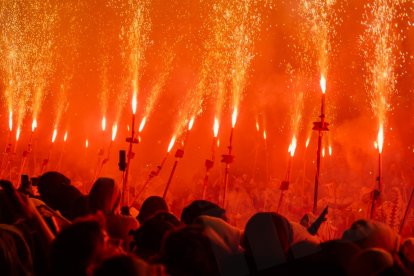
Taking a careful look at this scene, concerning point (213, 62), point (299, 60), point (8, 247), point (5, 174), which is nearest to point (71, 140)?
point (5, 174)

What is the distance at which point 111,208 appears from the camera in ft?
19.1

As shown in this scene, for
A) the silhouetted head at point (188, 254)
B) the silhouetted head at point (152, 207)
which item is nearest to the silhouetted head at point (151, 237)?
the silhouetted head at point (188, 254)

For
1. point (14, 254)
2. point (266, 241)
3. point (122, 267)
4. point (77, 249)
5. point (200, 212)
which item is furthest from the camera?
point (200, 212)

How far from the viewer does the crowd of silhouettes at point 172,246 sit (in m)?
3.81

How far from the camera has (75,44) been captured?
24.5 m

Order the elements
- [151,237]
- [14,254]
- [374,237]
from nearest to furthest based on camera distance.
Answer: [14,254] → [151,237] → [374,237]

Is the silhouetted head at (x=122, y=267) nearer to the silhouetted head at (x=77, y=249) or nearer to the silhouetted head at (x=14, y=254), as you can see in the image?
the silhouetted head at (x=77, y=249)

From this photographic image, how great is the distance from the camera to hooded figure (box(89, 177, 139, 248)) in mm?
5547

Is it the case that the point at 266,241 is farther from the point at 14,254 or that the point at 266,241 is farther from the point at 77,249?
the point at 14,254

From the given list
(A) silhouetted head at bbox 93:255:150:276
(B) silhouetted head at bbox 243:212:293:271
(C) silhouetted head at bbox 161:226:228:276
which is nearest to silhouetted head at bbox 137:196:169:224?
(B) silhouetted head at bbox 243:212:293:271

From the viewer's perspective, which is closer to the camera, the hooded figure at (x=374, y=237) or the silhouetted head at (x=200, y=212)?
the hooded figure at (x=374, y=237)

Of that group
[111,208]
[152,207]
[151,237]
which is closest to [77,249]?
[151,237]

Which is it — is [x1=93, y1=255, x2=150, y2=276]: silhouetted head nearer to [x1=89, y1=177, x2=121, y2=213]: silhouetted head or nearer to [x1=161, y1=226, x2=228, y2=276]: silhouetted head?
[x1=161, y1=226, x2=228, y2=276]: silhouetted head

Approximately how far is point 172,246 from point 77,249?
579 millimetres
